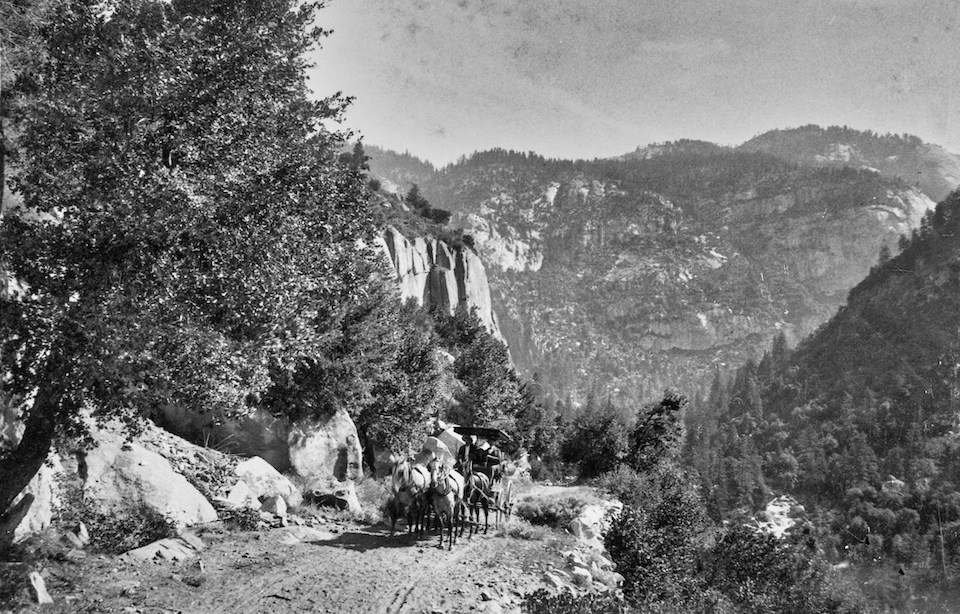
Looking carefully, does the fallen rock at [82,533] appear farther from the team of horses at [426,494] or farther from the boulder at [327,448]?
the boulder at [327,448]

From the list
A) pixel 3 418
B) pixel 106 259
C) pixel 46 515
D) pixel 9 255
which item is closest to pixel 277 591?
pixel 46 515

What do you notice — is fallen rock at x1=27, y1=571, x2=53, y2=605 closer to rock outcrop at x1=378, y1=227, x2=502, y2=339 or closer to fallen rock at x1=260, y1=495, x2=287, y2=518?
fallen rock at x1=260, y1=495, x2=287, y2=518

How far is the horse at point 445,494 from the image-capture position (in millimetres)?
14148

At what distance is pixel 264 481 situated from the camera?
15875 millimetres

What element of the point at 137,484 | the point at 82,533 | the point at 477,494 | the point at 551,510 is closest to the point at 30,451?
the point at 82,533

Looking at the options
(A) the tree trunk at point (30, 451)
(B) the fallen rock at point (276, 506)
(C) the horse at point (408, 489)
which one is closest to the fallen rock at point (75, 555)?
(A) the tree trunk at point (30, 451)

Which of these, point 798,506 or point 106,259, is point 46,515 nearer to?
point 106,259

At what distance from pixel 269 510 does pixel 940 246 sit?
656ft

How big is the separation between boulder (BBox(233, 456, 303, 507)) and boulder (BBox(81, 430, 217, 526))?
2.65 m

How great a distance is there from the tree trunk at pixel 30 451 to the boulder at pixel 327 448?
34.9 ft

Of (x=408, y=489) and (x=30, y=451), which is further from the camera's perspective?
(x=408, y=489)

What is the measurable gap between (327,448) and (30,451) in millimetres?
12362

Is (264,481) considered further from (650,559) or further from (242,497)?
(650,559)

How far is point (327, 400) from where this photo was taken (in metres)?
20.9
